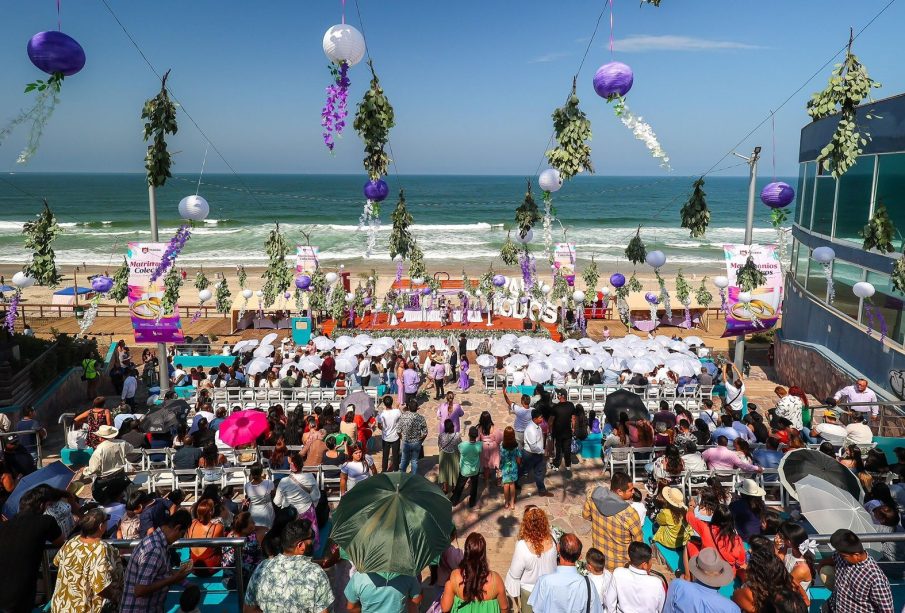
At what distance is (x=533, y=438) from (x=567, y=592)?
4101 millimetres

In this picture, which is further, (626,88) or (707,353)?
(707,353)

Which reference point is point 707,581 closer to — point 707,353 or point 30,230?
point 707,353

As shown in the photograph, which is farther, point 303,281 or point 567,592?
point 303,281

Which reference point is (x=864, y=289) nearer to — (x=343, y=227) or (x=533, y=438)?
(x=533, y=438)

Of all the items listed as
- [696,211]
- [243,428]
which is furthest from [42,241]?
[696,211]

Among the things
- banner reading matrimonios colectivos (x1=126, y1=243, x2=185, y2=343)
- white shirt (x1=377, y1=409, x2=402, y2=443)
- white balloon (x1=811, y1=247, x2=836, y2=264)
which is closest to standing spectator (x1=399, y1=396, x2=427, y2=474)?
white shirt (x1=377, y1=409, x2=402, y2=443)

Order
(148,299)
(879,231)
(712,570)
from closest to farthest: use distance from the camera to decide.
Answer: (712,570) < (879,231) < (148,299)

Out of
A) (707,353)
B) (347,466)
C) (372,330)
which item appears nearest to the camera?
(347,466)

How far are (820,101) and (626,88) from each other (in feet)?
7.75

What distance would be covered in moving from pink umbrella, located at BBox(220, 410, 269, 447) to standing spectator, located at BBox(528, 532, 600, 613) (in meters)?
5.80

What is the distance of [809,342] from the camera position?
55.9 ft

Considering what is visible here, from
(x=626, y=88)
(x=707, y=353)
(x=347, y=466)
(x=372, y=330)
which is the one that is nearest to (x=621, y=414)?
(x=347, y=466)

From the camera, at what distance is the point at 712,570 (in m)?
4.52

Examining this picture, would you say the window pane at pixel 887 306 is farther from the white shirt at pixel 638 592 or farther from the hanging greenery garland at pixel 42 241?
the hanging greenery garland at pixel 42 241
